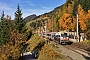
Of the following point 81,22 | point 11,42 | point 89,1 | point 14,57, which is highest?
point 89,1

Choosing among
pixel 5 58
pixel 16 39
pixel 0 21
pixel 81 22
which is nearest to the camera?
pixel 5 58

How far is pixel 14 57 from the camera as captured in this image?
32188mm

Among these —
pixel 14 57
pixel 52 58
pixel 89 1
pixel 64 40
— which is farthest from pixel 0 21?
pixel 52 58

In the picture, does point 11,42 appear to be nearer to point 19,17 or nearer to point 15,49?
point 15,49

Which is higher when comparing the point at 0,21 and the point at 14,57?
the point at 0,21

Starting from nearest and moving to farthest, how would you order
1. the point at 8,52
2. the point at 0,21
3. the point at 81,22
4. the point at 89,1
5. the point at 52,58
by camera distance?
the point at 52,58
the point at 8,52
the point at 0,21
the point at 81,22
the point at 89,1

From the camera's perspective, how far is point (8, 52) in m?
31.0

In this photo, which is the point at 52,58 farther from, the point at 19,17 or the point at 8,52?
the point at 19,17

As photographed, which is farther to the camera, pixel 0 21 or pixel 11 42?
pixel 0 21

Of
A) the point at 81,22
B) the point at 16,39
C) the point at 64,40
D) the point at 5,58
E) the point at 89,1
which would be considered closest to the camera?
the point at 5,58

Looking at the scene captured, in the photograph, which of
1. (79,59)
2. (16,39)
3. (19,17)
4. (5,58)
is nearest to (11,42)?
(16,39)

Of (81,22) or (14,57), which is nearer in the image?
(14,57)

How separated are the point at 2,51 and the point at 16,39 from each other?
3.47 meters

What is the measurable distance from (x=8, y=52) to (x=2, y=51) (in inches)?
36.7
